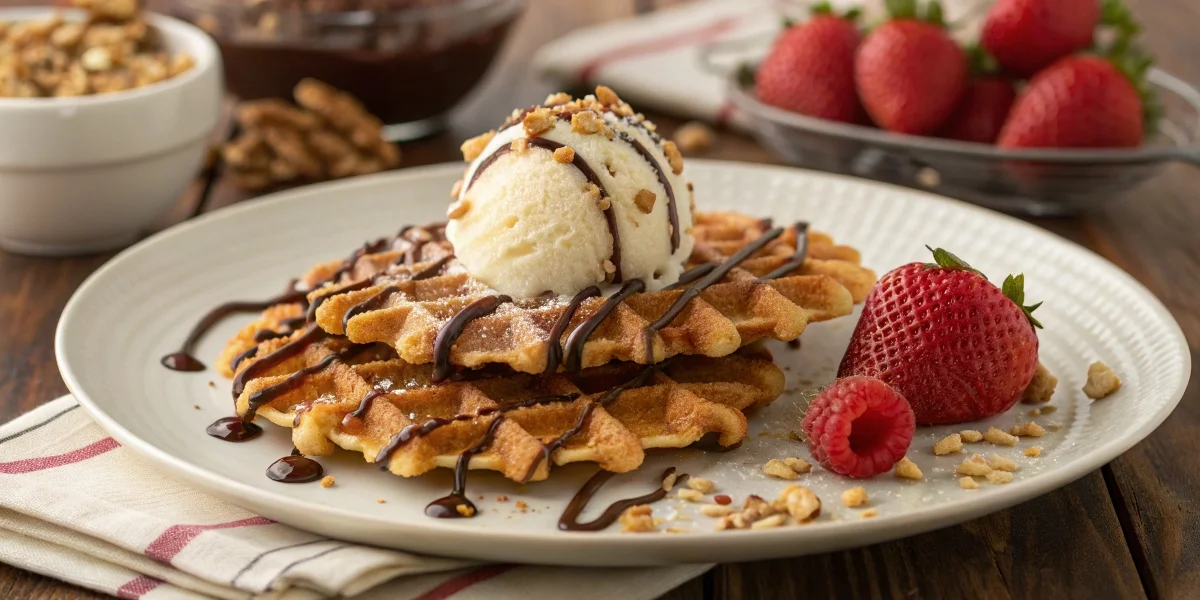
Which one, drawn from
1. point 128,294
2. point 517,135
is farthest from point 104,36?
point 517,135

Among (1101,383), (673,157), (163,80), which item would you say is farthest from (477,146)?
(163,80)

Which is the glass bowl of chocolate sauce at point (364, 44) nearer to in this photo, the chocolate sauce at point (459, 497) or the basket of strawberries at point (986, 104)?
the basket of strawberries at point (986, 104)

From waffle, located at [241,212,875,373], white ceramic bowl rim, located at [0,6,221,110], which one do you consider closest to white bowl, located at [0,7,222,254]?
white ceramic bowl rim, located at [0,6,221,110]

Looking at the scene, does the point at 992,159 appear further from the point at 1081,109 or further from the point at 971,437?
the point at 971,437

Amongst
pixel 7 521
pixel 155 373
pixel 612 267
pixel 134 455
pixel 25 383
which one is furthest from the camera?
pixel 25 383

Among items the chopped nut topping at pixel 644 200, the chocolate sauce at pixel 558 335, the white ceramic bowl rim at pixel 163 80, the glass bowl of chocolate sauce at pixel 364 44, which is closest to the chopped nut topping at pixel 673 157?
the chopped nut topping at pixel 644 200

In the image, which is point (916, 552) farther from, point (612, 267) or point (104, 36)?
point (104, 36)
